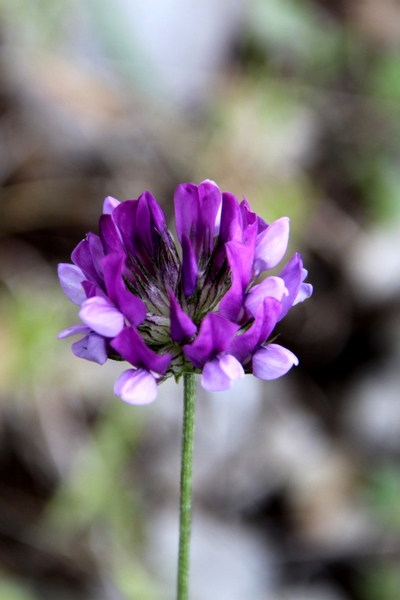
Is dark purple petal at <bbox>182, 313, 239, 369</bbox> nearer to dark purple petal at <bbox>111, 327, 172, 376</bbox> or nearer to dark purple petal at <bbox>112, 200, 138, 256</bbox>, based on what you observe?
dark purple petal at <bbox>111, 327, 172, 376</bbox>

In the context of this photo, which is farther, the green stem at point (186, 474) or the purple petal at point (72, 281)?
the purple petal at point (72, 281)

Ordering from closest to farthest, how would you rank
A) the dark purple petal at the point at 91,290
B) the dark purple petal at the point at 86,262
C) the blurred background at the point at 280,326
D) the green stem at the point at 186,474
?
the green stem at the point at 186,474 < the dark purple petal at the point at 91,290 < the dark purple petal at the point at 86,262 < the blurred background at the point at 280,326

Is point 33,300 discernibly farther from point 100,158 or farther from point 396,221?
point 396,221

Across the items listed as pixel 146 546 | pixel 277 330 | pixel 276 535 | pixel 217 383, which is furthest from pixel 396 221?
pixel 217 383

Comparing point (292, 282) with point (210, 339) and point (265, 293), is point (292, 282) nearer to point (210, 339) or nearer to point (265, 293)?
point (265, 293)

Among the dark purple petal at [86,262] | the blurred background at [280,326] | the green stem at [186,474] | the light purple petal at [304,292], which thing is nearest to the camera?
the green stem at [186,474]

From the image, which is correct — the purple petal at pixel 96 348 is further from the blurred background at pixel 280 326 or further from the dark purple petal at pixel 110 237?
the blurred background at pixel 280 326

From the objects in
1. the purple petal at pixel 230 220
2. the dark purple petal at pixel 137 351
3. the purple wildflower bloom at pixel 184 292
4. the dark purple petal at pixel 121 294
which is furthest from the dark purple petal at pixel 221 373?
the purple petal at pixel 230 220
